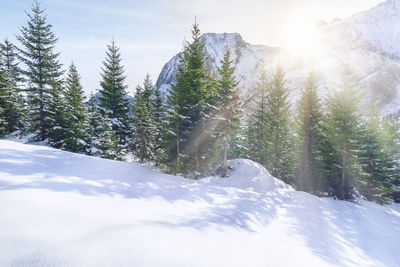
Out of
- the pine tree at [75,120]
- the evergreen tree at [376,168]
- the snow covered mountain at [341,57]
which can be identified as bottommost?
the evergreen tree at [376,168]

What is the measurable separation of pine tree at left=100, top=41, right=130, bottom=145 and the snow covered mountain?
82.1 m

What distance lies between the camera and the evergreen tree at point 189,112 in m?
14.8

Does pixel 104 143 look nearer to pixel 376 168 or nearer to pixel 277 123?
pixel 277 123

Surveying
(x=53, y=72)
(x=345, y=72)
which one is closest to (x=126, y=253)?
(x=345, y=72)

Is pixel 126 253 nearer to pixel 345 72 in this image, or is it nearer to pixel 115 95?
pixel 345 72

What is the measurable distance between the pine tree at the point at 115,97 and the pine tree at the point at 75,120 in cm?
484

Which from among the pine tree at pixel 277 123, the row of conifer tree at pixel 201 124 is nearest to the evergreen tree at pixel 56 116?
the row of conifer tree at pixel 201 124

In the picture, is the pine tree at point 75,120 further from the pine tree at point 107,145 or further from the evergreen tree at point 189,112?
the evergreen tree at point 189,112

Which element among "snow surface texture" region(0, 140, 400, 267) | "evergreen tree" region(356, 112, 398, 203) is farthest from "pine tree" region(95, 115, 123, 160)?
"evergreen tree" region(356, 112, 398, 203)

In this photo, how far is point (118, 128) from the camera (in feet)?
69.9

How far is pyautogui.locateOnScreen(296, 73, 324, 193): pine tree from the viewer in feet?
63.1

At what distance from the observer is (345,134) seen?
16.2 m

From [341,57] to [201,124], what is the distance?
162 meters

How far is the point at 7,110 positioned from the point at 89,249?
2302 centimetres
